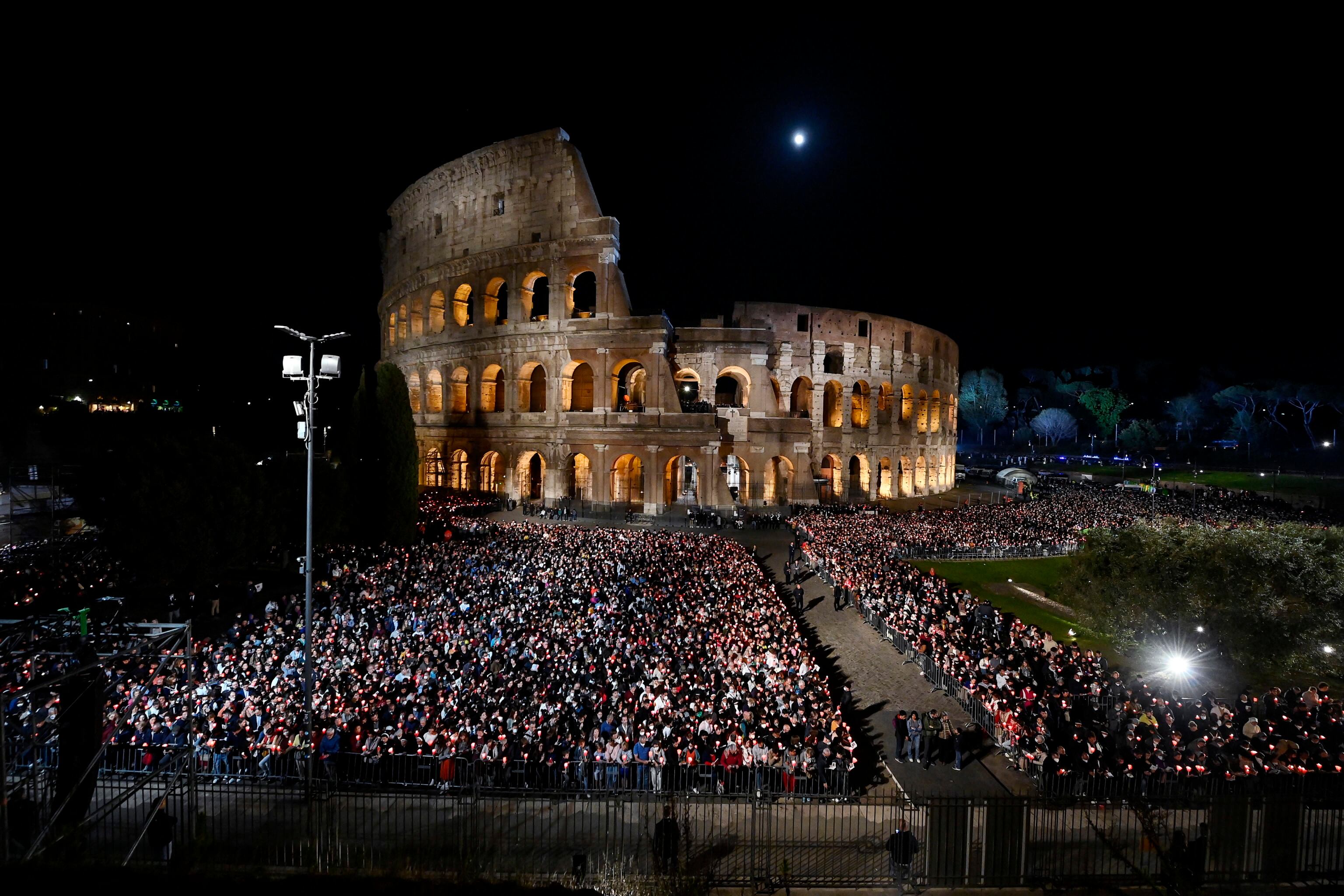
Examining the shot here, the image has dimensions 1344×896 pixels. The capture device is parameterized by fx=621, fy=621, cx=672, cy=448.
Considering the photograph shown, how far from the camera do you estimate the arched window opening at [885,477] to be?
158 feet

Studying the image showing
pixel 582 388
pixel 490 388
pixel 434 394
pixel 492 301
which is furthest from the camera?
pixel 434 394

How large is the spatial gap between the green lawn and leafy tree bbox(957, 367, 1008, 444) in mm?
68301

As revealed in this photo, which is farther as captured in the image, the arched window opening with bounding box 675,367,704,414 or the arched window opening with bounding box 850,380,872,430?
the arched window opening with bounding box 850,380,872,430

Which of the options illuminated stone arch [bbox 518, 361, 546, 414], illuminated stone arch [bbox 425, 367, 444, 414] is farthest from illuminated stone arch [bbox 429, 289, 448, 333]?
illuminated stone arch [bbox 518, 361, 546, 414]

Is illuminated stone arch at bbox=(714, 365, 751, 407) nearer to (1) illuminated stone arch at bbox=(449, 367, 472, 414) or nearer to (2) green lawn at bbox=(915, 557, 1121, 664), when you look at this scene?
(1) illuminated stone arch at bbox=(449, 367, 472, 414)

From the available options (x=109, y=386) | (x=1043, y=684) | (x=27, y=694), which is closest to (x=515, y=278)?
(x=27, y=694)

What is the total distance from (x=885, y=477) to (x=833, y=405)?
23.7ft

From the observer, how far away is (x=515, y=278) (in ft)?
123

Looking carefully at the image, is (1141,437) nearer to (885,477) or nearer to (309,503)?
(885,477)

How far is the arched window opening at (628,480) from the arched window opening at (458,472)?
33.3 feet

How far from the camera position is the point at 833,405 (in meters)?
47.1

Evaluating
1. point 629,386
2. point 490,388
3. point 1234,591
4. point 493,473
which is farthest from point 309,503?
point 629,386

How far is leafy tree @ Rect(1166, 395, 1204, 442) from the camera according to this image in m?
80.2

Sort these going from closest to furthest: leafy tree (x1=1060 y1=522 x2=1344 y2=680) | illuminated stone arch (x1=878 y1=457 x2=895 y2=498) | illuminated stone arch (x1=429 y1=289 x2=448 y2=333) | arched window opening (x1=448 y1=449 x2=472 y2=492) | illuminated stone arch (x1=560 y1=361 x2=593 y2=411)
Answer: leafy tree (x1=1060 y1=522 x2=1344 y2=680)
arched window opening (x1=448 y1=449 x2=472 y2=492)
illuminated stone arch (x1=560 y1=361 x2=593 y2=411)
illuminated stone arch (x1=429 y1=289 x2=448 y2=333)
illuminated stone arch (x1=878 y1=457 x2=895 y2=498)
